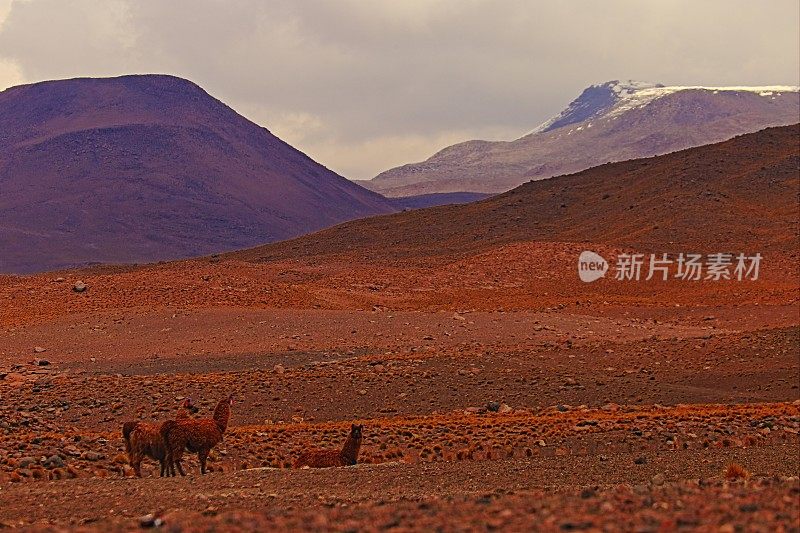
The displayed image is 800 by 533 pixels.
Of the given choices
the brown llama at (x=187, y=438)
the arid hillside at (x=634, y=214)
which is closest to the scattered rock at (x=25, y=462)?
the brown llama at (x=187, y=438)

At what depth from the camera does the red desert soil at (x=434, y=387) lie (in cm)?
752

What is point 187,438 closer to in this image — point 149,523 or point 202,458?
point 202,458

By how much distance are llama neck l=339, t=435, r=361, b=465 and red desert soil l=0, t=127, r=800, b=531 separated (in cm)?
70

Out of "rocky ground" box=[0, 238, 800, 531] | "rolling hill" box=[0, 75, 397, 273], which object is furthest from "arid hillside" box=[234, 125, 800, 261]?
"rolling hill" box=[0, 75, 397, 273]

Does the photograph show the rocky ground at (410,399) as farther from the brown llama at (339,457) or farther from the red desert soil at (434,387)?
the brown llama at (339,457)

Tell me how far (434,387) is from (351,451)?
8.28 m

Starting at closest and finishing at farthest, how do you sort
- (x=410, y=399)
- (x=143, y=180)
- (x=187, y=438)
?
(x=187, y=438) < (x=410, y=399) < (x=143, y=180)

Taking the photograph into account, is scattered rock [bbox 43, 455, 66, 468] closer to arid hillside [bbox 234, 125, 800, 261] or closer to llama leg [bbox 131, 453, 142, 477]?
llama leg [bbox 131, 453, 142, 477]

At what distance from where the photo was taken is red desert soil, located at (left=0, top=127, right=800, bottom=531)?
24.7ft

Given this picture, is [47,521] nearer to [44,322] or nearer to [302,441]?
[302,441]

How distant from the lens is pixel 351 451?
12367 millimetres

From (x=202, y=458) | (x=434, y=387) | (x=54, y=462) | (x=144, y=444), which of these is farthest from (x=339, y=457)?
(x=434, y=387)

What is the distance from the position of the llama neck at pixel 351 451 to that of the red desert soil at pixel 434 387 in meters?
0.70

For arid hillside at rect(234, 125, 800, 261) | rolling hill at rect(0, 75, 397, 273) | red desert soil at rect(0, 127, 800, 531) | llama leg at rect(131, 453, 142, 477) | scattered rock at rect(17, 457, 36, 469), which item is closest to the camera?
red desert soil at rect(0, 127, 800, 531)
